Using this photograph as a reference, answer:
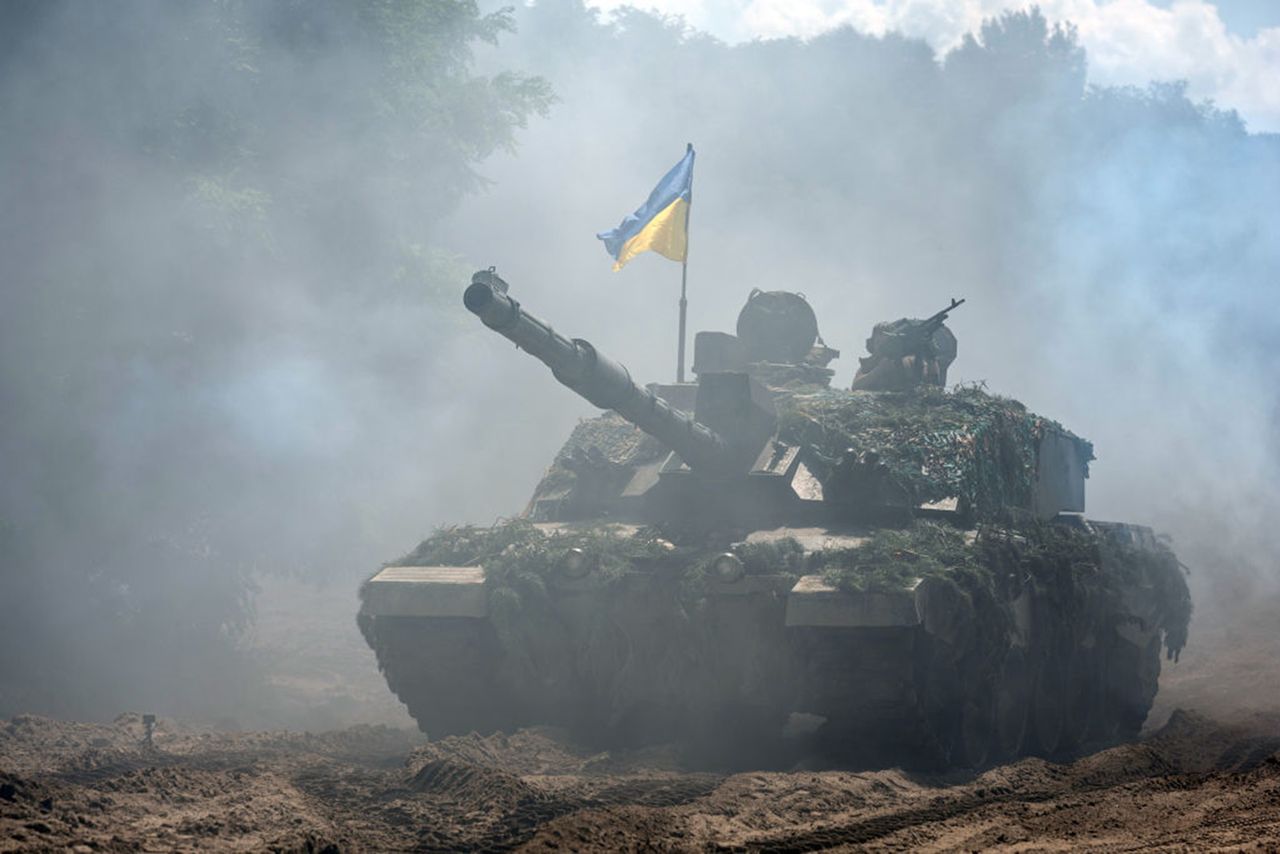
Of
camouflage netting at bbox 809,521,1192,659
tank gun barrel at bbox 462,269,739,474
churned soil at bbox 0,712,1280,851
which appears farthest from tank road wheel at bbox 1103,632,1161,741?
tank gun barrel at bbox 462,269,739,474

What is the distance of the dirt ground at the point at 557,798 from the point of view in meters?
6.37

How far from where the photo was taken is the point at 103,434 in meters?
16.7

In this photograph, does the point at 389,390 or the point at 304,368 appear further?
the point at 389,390

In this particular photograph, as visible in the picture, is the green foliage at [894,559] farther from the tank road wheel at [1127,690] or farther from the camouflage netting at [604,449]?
the tank road wheel at [1127,690]

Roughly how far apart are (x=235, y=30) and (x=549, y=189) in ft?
76.4

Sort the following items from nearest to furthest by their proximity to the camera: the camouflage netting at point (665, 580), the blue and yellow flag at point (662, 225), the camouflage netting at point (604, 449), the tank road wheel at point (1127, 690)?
1. the camouflage netting at point (665, 580)
2. the camouflage netting at point (604, 449)
3. the tank road wheel at point (1127, 690)
4. the blue and yellow flag at point (662, 225)

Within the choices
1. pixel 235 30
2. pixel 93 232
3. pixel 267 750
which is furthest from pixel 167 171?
pixel 267 750

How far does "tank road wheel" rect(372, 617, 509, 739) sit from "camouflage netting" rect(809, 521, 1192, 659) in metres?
2.56

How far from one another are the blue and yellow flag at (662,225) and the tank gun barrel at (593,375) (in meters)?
3.53

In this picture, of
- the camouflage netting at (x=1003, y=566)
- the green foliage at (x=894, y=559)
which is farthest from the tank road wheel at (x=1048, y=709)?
the green foliage at (x=894, y=559)

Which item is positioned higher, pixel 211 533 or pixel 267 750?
pixel 211 533

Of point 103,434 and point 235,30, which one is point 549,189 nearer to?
point 235,30

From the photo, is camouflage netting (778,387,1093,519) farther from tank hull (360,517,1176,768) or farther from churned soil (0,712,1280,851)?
churned soil (0,712,1280,851)

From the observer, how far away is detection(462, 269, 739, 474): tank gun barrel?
8.87m
